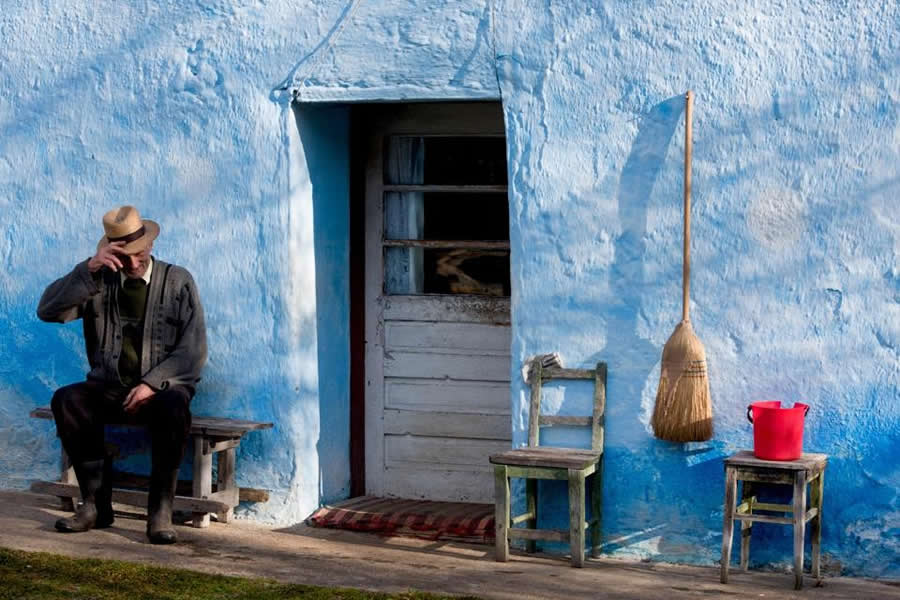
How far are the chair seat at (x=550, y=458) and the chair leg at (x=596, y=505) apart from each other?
106 mm

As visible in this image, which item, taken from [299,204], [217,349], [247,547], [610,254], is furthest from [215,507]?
[610,254]

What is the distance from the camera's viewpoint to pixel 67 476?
8.55m

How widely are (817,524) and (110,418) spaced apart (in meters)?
3.68

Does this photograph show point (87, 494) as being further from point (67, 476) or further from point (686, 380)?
point (686, 380)

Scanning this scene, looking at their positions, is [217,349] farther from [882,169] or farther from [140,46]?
[882,169]

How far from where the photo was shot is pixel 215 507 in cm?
813

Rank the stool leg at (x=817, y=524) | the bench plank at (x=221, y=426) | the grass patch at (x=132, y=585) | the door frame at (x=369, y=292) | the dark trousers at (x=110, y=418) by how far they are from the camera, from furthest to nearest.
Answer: the door frame at (x=369, y=292) → the bench plank at (x=221, y=426) → the dark trousers at (x=110, y=418) → the stool leg at (x=817, y=524) → the grass patch at (x=132, y=585)

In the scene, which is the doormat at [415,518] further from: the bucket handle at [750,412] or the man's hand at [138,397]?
the bucket handle at [750,412]

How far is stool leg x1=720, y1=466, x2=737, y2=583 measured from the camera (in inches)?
281

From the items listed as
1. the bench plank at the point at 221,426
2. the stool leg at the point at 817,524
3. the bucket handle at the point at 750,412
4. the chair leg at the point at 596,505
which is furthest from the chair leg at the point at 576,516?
the bench plank at the point at 221,426

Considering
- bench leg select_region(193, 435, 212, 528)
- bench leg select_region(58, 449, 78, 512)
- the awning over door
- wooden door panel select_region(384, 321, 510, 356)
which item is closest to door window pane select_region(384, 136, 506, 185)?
the awning over door

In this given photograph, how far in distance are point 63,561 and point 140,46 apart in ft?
9.84

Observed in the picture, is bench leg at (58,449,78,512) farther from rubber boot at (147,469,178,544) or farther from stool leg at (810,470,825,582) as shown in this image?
stool leg at (810,470,825,582)

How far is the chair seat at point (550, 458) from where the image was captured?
742cm
